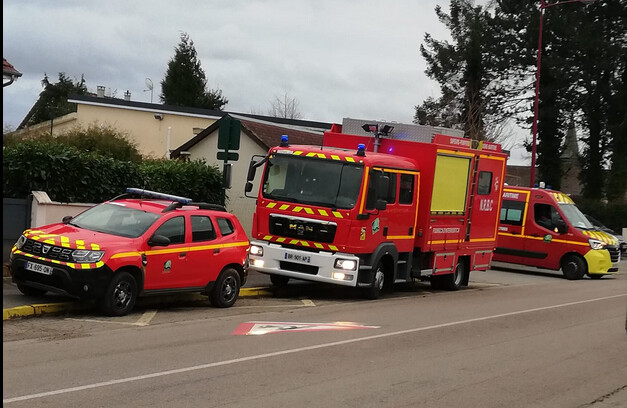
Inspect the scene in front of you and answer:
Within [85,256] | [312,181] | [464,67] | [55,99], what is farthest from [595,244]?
[55,99]

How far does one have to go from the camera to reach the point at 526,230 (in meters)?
24.8

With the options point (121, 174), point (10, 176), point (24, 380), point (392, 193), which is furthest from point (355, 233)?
point (24, 380)

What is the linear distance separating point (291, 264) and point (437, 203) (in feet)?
12.1

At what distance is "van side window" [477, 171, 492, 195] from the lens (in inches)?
715

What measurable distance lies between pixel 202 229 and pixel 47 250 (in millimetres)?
2592

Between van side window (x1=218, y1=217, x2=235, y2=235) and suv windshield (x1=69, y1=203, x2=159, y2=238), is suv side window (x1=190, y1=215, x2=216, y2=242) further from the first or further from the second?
suv windshield (x1=69, y1=203, x2=159, y2=238)

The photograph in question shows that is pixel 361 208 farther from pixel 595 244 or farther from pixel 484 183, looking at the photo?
pixel 595 244

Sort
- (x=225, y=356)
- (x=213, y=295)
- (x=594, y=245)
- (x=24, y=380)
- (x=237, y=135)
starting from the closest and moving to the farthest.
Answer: (x=24, y=380) < (x=225, y=356) < (x=213, y=295) < (x=237, y=135) < (x=594, y=245)

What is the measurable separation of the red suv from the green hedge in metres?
2.67

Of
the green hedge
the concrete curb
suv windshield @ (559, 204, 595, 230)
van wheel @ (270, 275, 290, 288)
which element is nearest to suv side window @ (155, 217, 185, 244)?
the concrete curb

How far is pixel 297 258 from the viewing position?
47.5ft

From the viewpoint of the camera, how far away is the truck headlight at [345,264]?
1427 centimetres

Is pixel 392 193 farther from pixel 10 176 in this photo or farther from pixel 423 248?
pixel 10 176

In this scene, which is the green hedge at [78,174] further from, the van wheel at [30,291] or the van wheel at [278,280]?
the van wheel at [30,291]
